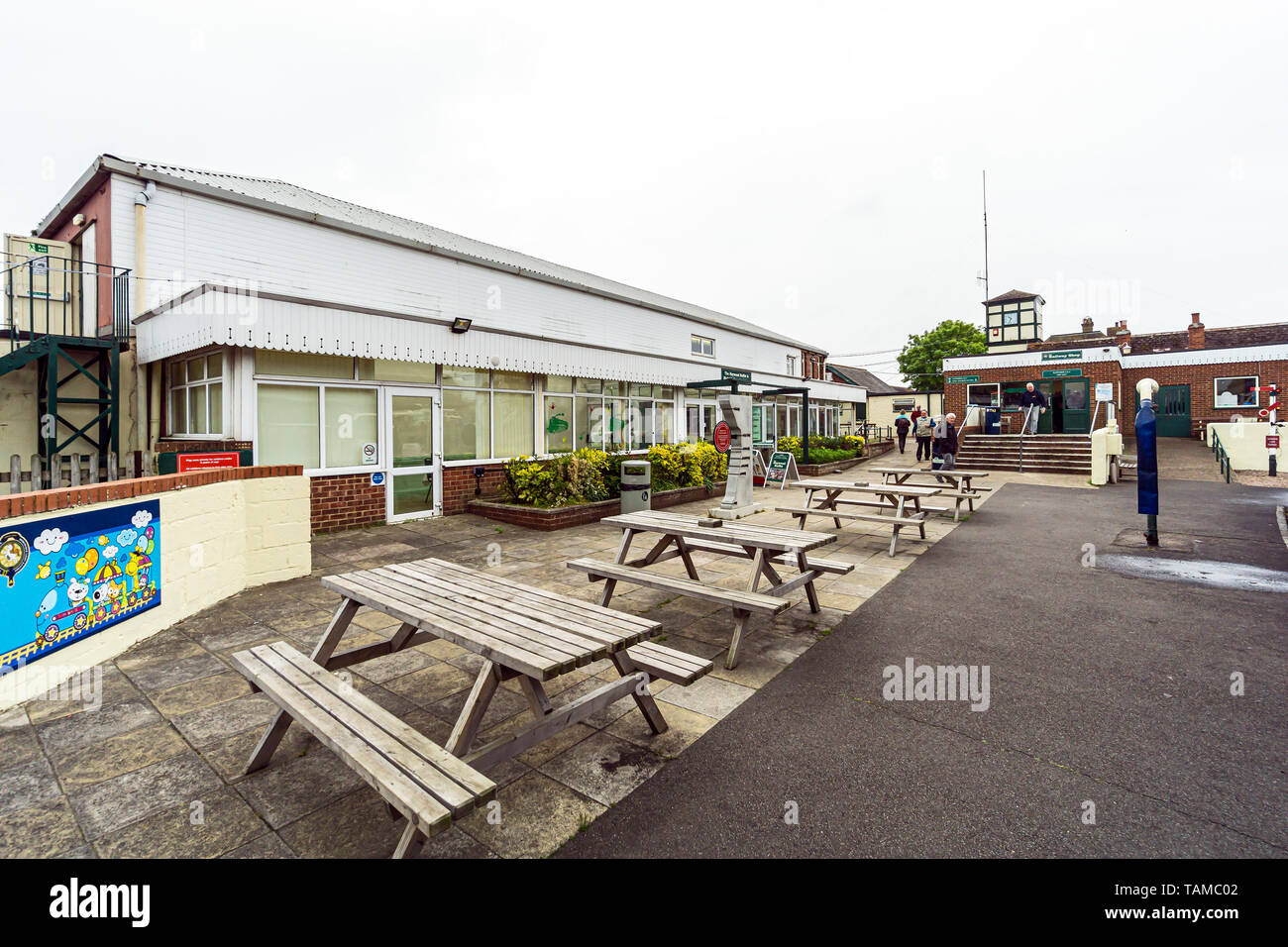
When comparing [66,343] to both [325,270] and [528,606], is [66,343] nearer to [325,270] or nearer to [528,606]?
[325,270]

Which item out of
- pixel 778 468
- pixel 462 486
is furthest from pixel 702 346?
pixel 462 486

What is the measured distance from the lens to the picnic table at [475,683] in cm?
207

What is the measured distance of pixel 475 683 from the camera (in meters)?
3.06

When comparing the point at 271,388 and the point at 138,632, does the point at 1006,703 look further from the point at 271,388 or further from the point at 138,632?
the point at 271,388

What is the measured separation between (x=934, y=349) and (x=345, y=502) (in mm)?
48923

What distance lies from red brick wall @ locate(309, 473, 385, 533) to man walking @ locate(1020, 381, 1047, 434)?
2286 cm

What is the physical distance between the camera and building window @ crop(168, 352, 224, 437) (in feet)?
31.0

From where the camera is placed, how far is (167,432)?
36.9 ft

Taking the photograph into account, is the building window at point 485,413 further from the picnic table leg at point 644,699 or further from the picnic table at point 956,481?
the picnic table leg at point 644,699

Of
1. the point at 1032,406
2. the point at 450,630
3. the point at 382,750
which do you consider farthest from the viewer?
the point at 1032,406

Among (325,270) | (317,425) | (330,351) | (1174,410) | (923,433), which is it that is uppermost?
(325,270)

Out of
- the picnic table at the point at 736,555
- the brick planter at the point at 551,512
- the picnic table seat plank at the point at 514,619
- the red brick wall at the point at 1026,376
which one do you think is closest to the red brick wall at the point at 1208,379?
the red brick wall at the point at 1026,376

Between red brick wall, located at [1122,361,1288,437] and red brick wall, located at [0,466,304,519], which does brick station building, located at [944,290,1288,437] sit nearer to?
red brick wall, located at [1122,361,1288,437]
